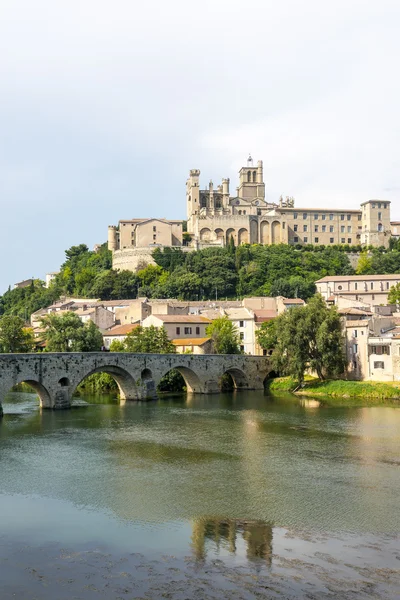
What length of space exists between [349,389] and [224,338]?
13.1 meters

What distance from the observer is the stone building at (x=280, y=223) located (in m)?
103

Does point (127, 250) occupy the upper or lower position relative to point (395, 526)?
upper

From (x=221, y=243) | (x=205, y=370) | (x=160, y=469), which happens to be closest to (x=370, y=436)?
(x=160, y=469)

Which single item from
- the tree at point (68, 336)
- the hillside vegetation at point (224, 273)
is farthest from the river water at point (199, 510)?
the hillside vegetation at point (224, 273)

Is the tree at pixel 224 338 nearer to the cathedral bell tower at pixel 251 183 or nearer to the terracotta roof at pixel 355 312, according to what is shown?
the terracotta roof at pixel 355 312

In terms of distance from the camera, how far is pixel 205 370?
49406mm

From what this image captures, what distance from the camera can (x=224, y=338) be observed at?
55.3 metres

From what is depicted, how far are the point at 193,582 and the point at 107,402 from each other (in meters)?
31.2

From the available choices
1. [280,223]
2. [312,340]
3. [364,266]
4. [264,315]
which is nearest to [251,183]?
[280,223]

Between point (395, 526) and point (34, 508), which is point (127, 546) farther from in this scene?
point (395, 526)

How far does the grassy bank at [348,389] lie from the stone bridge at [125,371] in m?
4.27

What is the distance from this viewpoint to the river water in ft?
43.7

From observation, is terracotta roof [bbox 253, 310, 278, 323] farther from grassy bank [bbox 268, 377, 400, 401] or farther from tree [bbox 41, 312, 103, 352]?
tree [bbox 41, 312, 103, 352]

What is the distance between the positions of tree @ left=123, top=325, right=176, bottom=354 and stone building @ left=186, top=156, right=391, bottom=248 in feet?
158
